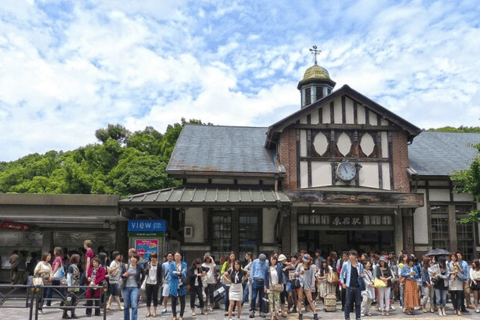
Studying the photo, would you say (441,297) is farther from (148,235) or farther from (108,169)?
(108,169)

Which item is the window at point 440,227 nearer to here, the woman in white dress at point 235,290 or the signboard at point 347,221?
the signboard at point 347,221

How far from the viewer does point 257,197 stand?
49.4 feet

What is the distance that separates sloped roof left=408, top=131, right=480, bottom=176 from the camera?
17766 mm

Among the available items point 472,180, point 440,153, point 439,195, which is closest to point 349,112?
point 439,195

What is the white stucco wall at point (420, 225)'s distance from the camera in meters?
17.0

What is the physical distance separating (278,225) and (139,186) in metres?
22.7

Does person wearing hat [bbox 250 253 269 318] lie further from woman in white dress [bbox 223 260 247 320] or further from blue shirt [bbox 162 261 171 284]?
blue shirt [bbox 162 261 171 284]

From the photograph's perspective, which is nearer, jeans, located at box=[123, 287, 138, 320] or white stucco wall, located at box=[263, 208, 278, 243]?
jeans, located at box=[123, 287, 138, 320]

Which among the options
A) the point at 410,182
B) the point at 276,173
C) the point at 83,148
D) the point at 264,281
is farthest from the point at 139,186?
the point at 264,281

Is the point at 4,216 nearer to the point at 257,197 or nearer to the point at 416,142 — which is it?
the point at 257,197

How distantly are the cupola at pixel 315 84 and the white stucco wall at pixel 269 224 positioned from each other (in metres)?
→ 8.94

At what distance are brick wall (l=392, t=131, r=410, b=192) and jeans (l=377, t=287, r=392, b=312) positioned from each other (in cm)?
599

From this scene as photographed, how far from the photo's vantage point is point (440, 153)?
64.5 feet

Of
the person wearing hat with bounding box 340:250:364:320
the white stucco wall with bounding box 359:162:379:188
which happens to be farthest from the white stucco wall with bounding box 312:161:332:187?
the person wearing hat with bounding box 340:250:364:320
